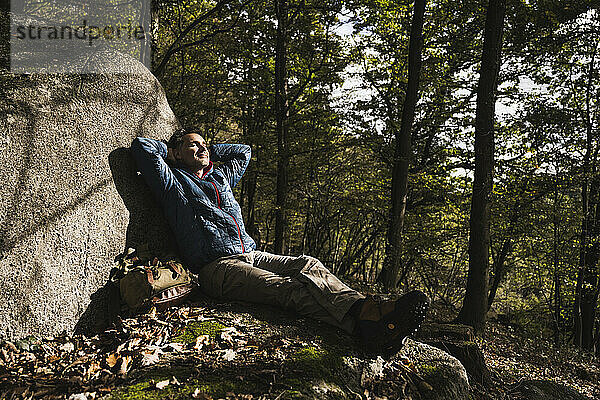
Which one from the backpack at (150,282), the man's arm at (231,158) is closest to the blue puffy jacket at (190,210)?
the backpack at (150,282)

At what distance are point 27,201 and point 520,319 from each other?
543 inches

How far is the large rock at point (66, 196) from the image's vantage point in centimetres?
294

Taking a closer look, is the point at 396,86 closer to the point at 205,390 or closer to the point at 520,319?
the point at 520,319

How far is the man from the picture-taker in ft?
10.7

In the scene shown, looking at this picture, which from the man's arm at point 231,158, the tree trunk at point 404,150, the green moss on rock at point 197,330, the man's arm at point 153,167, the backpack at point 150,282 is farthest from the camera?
the tree trunk at point 404,150

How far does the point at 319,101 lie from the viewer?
11.3 metres

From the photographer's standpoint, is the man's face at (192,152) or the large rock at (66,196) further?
the man's face at (192,152)

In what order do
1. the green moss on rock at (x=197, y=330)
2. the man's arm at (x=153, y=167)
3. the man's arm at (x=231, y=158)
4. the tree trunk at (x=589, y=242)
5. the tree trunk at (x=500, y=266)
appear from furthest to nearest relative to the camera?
the tree trunk at (x=500, y=266)
the tree trunk at (x=589, y=242)
the man's arm at (x=231, y=158)
the man's arm at (x=153, y=167)
the green moss on rock at (x=197, y=330)

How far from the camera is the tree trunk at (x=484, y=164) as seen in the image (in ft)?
22.4

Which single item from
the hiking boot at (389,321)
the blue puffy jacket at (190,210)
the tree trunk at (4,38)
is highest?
the tree trunk at (4,38)

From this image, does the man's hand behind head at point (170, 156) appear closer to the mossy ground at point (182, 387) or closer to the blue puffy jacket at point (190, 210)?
the blue puffy jacket at point (190, 210)

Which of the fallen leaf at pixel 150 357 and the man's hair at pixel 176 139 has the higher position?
the man's hair at pixel 176 139

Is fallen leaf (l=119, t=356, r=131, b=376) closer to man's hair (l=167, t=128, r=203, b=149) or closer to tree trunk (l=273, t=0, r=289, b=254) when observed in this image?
man's hair (l=167, t=128, r=203, b=149)

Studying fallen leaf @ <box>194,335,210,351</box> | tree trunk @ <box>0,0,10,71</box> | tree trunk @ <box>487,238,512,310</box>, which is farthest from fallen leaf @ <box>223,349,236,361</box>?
tree trunk @ <box>487,238,512,310</box>
